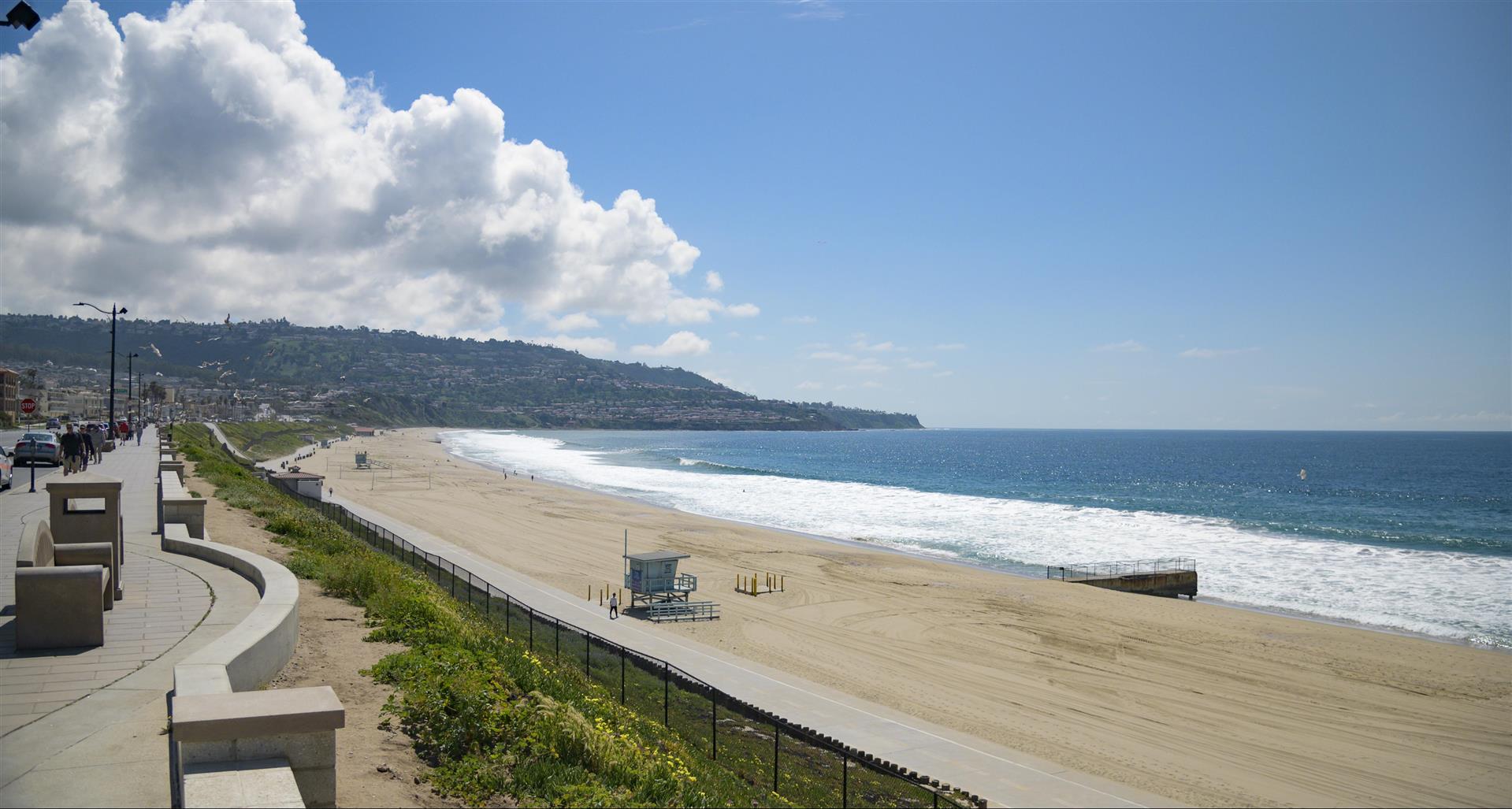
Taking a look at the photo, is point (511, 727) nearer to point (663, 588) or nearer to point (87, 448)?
point (663, 588)

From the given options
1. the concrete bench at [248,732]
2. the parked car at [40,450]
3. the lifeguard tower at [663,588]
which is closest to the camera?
the concrete bench at [248,732]

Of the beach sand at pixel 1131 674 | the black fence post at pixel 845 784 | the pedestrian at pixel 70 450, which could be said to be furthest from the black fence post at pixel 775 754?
the pedestrian at pixel 70 450

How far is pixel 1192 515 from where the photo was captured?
61.9 m

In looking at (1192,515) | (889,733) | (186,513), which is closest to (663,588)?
(889,733)

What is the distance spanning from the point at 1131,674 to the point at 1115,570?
1645 cm

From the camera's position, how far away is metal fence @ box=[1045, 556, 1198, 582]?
3647cm

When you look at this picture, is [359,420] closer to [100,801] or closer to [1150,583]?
[1150,583]

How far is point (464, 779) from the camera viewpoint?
21.3 feet

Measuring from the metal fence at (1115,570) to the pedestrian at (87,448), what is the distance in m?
35.4

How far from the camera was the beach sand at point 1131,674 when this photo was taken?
53.9 feet

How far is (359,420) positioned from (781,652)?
192483 mm

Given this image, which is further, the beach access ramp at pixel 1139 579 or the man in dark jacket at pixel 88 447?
the beach access ramp at pixel 1139 579

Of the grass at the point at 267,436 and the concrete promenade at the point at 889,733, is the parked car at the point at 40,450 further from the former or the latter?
the grass at the point at 267,436

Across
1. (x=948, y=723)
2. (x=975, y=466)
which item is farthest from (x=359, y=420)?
(x=948, y=723)
